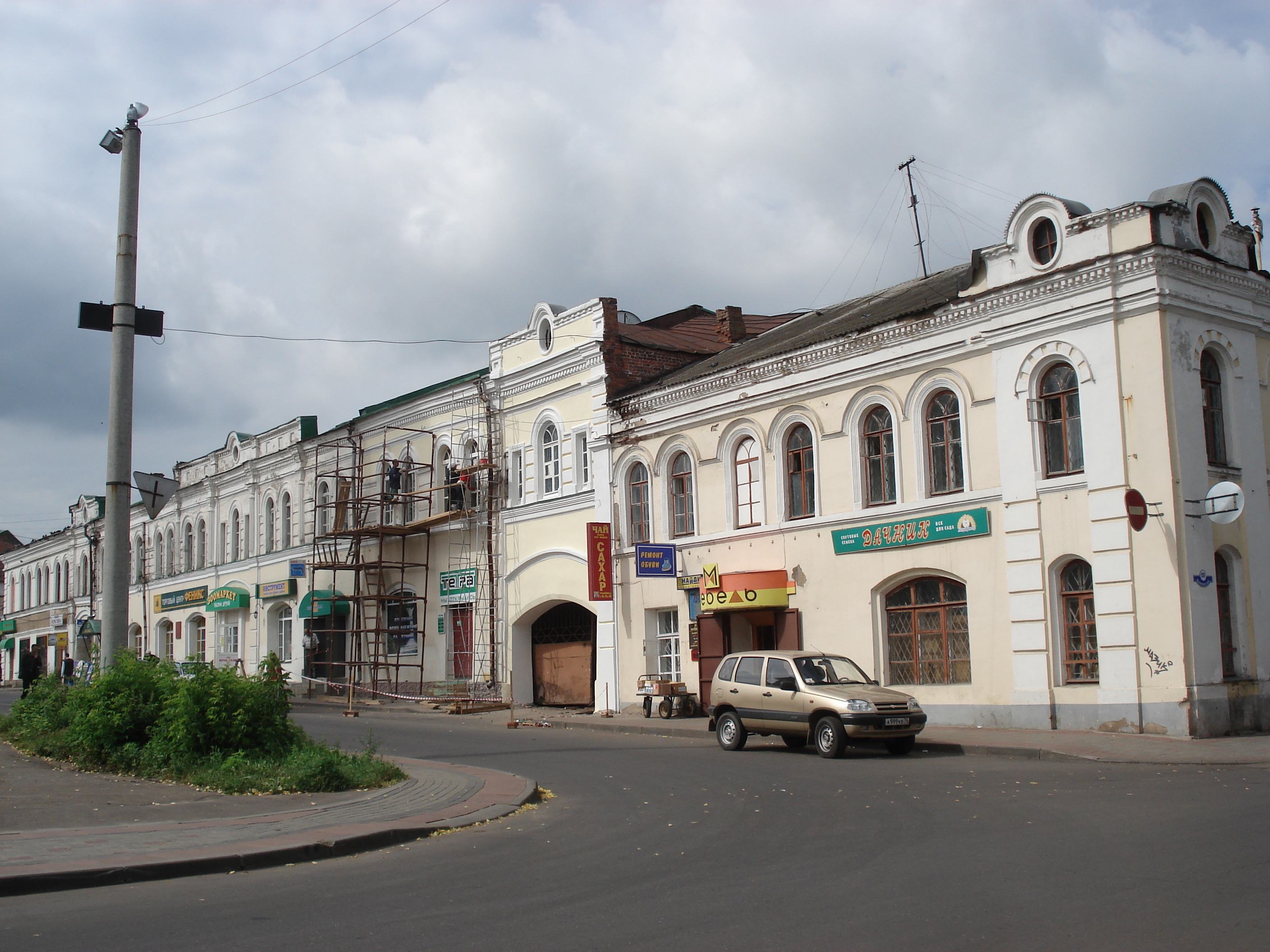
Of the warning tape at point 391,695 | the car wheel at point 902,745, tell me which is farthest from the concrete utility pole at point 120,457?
the warning tape at point 391,695

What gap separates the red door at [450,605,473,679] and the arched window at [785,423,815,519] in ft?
39.3

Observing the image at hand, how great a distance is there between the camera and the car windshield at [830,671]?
18.1 metres

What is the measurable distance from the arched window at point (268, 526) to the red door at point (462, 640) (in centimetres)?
1215

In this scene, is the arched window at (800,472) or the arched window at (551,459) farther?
the arched window at (551,459)

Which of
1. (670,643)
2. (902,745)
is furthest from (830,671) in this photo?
(670,643)

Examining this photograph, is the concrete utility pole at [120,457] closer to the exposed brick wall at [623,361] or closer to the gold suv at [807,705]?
the gold suv at [807,705]

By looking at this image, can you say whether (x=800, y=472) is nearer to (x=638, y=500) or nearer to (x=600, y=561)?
(x=638, y=500)

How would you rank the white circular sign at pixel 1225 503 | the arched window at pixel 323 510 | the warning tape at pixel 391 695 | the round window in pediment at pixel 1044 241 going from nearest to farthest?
the white circular sign at pixel 1225 503 < the round window in pediment at pixel 1044 241 < the warning tape at pixel 391 695 < the arched window at pixel 323 510

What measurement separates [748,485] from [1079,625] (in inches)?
322

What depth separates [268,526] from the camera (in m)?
43.6

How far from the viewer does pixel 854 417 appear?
76.1 ft

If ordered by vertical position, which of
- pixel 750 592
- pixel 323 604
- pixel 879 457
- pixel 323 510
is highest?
pixel 323 510

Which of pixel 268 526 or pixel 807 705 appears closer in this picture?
pixel 807 705

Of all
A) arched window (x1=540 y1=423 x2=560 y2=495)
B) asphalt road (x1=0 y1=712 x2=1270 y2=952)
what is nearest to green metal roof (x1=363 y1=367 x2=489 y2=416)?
arched window (x1=540 y1=423 x2=560 y2=495)
